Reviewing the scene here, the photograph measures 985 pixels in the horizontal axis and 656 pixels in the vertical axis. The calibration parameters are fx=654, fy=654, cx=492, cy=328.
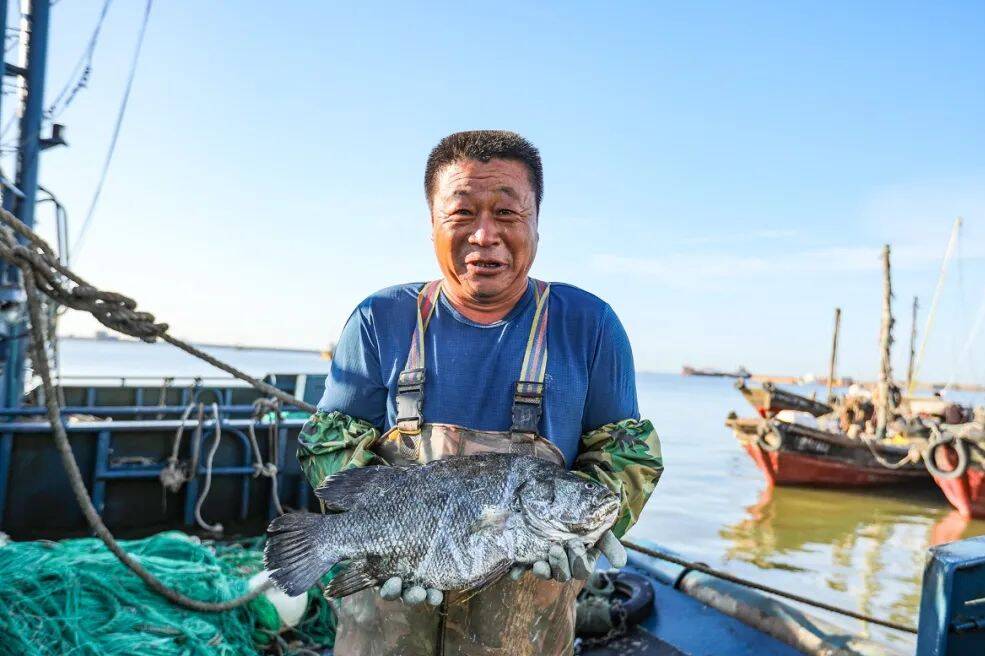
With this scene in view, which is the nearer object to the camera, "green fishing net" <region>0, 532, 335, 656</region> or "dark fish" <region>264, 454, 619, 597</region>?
"dark fish" <region>264, 454, 619, 597</region>

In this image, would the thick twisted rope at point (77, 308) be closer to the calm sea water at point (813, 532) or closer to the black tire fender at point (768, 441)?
the calm sea water at point (813, 532)

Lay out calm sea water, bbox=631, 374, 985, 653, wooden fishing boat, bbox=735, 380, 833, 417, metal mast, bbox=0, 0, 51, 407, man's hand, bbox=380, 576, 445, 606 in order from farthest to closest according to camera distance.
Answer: wooden fishing boat, bbox=735, 380, 833, 417, calm sea water, bbox=631, 374, 985, 653, metal mast, bbox=0, 0, 51, 407, man's hand, bbox=380, 576, 445, 606

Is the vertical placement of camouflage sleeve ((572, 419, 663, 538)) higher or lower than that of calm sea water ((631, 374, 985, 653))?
higher

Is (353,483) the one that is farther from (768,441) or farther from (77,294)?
(768,441)

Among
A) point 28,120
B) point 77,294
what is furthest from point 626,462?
point 28,120

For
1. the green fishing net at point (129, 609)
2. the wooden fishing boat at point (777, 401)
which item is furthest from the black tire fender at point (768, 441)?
the green fishing net at point (129, 609)

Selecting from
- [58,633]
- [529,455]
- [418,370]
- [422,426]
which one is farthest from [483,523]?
[58,633]

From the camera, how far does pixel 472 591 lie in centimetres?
212

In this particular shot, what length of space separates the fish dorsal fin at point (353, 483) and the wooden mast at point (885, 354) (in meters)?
24.9

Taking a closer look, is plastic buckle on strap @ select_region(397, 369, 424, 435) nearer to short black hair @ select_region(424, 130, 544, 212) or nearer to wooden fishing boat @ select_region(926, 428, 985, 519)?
short black hair @ select_region(424, 130, 544, 212)

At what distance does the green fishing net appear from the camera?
11.1ft

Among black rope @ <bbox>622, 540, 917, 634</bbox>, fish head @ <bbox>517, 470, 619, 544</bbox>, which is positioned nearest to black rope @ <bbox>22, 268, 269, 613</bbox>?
black rope @ <bbox>622, 540, 917, 634</bbox>

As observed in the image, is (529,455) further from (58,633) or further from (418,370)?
(58,633)

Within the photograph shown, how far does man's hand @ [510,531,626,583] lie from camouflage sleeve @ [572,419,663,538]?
215mm
